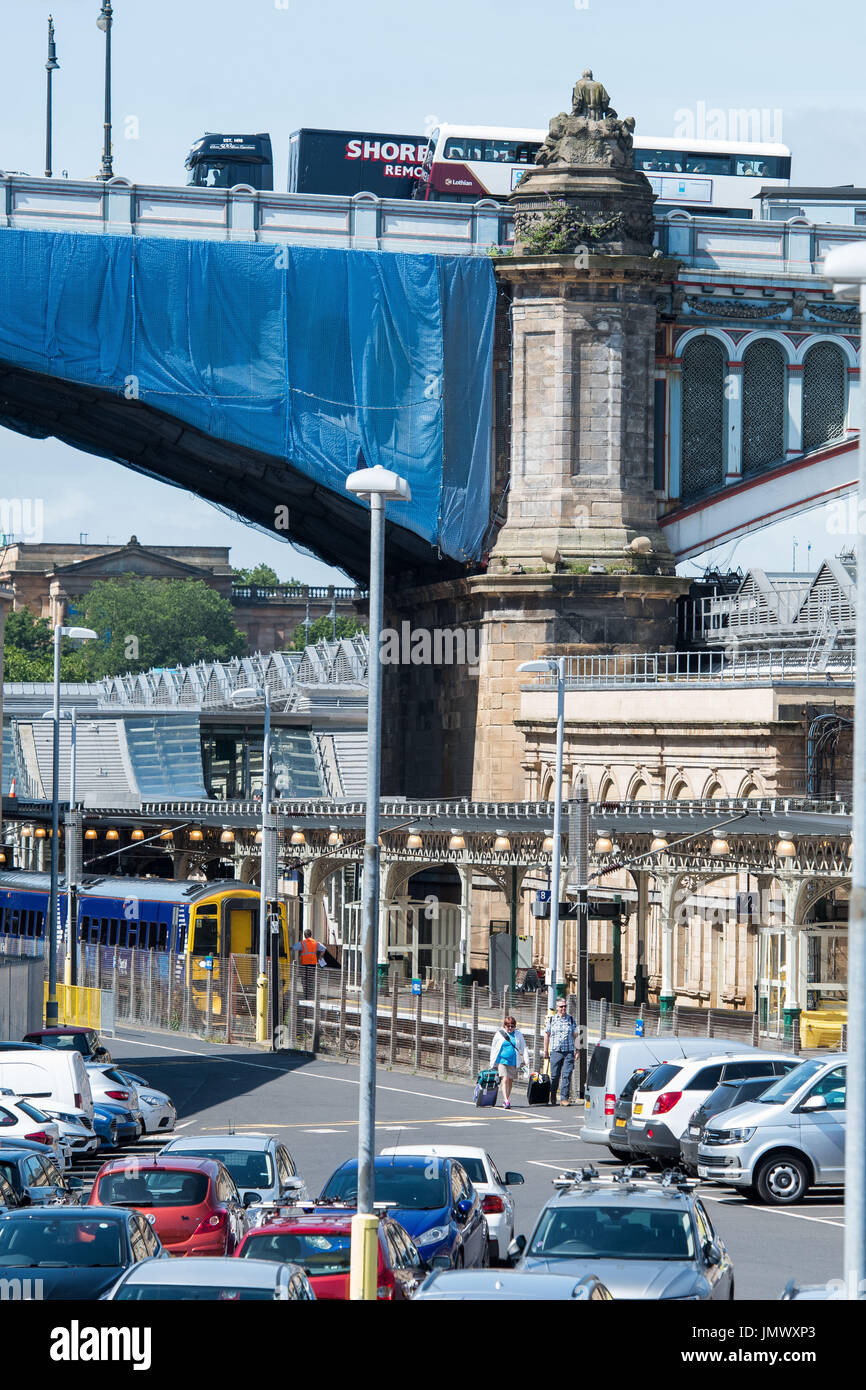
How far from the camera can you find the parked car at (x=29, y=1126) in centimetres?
2919

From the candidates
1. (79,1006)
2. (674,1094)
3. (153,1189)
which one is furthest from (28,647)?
(153,1189)

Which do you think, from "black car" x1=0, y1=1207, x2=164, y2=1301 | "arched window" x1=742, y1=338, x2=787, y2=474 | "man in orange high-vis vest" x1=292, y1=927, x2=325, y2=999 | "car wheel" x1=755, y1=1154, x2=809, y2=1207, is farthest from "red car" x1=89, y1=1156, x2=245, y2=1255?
"arched window" x1=742, y1=338, x2=787, y2=474

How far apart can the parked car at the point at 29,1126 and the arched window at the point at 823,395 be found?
171ft

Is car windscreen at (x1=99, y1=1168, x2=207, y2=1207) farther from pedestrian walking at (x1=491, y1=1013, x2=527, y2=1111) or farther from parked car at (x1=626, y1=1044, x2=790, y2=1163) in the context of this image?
pedestrian walking at (x1=491, y1=1013, x2=527, y2=1111)

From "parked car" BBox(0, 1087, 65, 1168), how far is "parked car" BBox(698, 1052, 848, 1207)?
8.22 metres

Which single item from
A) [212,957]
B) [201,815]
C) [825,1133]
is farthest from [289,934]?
[825,1133]

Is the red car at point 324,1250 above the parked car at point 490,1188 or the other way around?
above

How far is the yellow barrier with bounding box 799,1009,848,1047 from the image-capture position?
40.2 meters

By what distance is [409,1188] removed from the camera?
818 inches

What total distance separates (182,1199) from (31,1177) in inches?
90.4

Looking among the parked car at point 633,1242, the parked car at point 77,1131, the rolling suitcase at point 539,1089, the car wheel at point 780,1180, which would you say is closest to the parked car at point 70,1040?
the parked car at point 77,1131

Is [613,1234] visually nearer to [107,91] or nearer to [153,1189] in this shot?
[153,1189]

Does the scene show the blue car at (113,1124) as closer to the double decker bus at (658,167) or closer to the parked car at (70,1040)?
the parked car at (70,1040)

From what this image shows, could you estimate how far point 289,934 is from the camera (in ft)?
176
